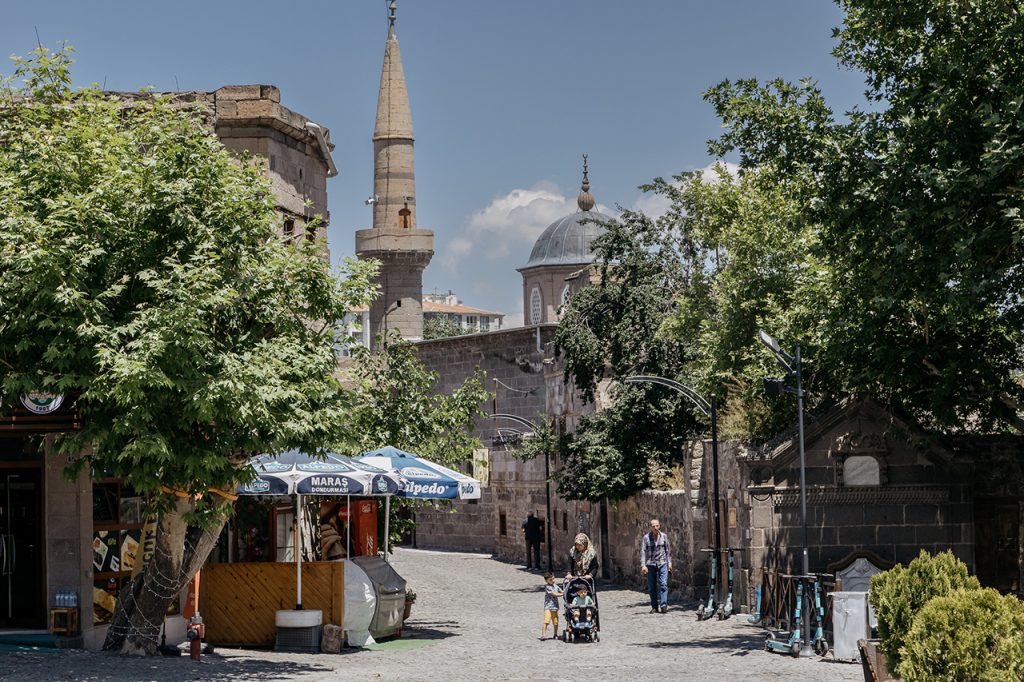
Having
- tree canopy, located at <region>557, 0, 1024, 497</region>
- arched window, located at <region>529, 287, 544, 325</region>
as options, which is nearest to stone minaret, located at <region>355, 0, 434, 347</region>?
arched window, located at <region>529, 287, 544, 325</region>

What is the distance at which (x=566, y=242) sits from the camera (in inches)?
3241

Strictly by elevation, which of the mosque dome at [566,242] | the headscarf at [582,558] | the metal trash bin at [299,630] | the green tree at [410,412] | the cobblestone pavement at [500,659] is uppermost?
the mosque dome at [566,242]

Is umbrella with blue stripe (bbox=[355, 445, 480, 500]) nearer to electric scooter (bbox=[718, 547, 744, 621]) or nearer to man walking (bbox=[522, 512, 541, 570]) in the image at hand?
electric scooter (bbox=[718, 547, 744, 621])

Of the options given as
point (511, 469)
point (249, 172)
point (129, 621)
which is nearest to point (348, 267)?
point (249, 172)

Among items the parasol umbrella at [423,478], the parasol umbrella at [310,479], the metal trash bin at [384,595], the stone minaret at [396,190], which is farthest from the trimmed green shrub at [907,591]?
the stone minaret at [396,190]

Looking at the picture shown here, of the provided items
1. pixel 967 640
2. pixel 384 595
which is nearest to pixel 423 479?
pixel 384 595

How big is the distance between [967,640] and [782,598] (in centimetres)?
1097

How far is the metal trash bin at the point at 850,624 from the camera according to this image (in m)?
18.0

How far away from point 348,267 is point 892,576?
7852mm

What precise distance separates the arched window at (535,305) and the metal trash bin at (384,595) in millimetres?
57872

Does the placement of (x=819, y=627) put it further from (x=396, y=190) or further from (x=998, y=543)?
(x=396, y=190)

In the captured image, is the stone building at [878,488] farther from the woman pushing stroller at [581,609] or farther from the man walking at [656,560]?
the man walking at [656,560]

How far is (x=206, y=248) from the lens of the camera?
52.2ft

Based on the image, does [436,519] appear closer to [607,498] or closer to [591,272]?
[591,272]
